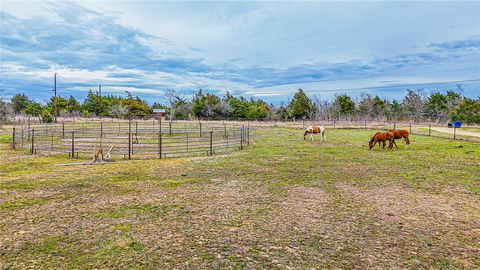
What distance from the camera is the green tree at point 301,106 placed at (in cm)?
5366

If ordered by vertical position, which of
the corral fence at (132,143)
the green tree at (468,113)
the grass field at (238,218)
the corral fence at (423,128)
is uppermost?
the green tree at (468,113)

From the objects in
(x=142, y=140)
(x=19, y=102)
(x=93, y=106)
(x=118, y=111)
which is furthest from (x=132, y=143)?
(x=19, y=102)

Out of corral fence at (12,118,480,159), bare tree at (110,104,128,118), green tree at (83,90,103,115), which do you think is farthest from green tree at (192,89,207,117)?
corral fence at (12,118,480,159)

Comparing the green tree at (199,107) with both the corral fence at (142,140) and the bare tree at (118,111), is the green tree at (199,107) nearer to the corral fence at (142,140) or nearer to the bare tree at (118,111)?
the bare tree at (118,111)

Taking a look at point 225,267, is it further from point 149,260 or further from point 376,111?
point 376,111

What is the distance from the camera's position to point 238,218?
5.49 meters

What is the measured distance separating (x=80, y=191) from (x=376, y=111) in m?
54.2

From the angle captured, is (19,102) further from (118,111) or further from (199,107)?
(199,107)

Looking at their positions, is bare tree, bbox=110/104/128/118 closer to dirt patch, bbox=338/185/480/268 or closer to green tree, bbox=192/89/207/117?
green tree, bbox=192/89/207/117

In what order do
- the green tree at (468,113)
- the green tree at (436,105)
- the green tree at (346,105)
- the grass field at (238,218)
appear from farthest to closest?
the green tree at (346,105) < the green tree at (436,105) < the green tree at (468,113) < the grass field at (238,218)

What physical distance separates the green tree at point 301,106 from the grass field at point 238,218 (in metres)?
43.8

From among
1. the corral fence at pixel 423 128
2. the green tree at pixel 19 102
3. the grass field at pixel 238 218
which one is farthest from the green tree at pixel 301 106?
the green tree at pixel 19 102

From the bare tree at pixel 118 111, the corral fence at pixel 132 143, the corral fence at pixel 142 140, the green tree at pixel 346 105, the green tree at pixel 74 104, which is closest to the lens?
the corral fence at pixel 132 143

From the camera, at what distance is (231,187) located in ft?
25.6
